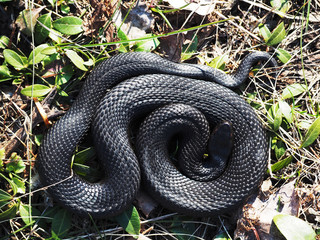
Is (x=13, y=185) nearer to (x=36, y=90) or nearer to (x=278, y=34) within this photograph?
(x=36, y=90)

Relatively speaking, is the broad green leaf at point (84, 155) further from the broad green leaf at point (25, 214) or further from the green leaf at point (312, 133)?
the green leaf at point (312, 133)

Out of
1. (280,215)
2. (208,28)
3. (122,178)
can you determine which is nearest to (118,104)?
(122,178)

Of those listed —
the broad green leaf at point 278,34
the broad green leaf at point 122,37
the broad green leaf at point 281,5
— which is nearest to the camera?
the broad green leaf at point 122,37

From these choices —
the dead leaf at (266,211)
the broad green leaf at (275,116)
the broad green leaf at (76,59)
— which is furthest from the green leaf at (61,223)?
the broad green leaf at (275,116)

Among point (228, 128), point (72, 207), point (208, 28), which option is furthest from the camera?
point (208, 28)

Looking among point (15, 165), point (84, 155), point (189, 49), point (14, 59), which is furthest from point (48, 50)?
point (189, 49)

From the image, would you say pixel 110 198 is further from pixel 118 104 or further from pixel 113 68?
→ pixel 113 68

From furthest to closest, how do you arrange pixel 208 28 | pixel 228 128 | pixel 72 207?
pixel 208 28
pixel 228 128
pixel 72 207
